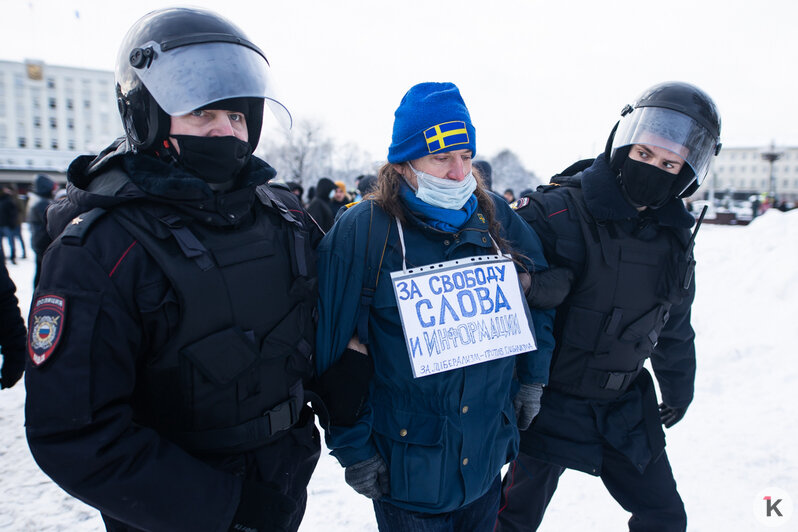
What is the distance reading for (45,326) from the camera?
3.90ft

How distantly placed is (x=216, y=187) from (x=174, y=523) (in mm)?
974

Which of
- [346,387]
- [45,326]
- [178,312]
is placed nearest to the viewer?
[45,326]

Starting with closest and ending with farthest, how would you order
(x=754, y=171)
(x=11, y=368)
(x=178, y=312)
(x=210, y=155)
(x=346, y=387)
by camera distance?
1. (x=178, y=312)
2. (x=210, y=155)
3. (x=346, y=387)
4. (x=11, y=368)
5. (x=754, y=171)

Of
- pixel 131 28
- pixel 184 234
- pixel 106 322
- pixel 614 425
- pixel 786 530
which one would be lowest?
pixel 786 530

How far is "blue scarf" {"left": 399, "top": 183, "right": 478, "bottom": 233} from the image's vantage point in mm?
1847

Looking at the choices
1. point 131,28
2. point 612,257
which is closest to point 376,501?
point 612,257

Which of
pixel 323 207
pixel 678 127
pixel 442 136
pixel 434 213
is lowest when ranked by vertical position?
pixel 323 207

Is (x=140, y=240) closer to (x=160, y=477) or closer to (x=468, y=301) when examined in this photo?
(x=160, y=477)

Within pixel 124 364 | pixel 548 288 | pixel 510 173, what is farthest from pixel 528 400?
pixel 510 173

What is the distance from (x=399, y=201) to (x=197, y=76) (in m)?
0.80

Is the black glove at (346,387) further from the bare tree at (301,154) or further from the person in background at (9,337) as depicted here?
the bare tree at (301,154)

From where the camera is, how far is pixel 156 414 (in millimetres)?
1391

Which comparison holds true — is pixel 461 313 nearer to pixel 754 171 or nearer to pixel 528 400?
pixel 528 400

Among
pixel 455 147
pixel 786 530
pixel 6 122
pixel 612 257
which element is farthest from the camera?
pixel 6 122
